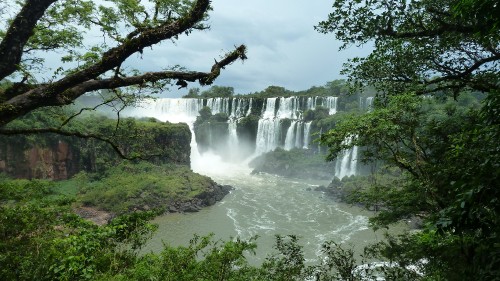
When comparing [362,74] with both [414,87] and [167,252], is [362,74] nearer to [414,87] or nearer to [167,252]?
[414,87]

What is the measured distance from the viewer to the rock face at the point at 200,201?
28156 millimetres

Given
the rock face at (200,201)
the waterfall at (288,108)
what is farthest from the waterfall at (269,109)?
the rock face at (200,201)

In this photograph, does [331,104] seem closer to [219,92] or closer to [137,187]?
[219,92]

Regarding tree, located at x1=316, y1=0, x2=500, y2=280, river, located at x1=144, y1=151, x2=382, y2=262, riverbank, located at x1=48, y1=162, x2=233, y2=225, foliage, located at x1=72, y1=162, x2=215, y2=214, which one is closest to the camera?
tree, located at x1=316, y1=0, x2=500, y2=280

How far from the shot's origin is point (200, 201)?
1169 inches

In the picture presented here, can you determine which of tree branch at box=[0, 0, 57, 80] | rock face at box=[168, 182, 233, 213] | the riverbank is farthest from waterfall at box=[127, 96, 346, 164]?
tree branch at box=[0, 0, 57, 80]

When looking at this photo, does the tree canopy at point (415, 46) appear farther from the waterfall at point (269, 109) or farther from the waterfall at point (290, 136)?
the waterfall at point (269, 109)

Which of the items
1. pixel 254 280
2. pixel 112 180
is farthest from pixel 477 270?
pixel 112 180

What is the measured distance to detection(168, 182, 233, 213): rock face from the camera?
92.4 feet

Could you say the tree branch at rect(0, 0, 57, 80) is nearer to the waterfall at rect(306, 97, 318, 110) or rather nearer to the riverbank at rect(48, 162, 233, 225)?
the riverbank at rect(48, 162, 233, 225)

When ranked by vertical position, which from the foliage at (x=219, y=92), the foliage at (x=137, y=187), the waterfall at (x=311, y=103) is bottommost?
the foliage at (x=137, y=187)

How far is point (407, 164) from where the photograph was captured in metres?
7.11

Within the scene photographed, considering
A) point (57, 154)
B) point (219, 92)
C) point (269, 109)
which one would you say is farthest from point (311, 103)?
point (57, 154)

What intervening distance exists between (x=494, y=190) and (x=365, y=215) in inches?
1020
